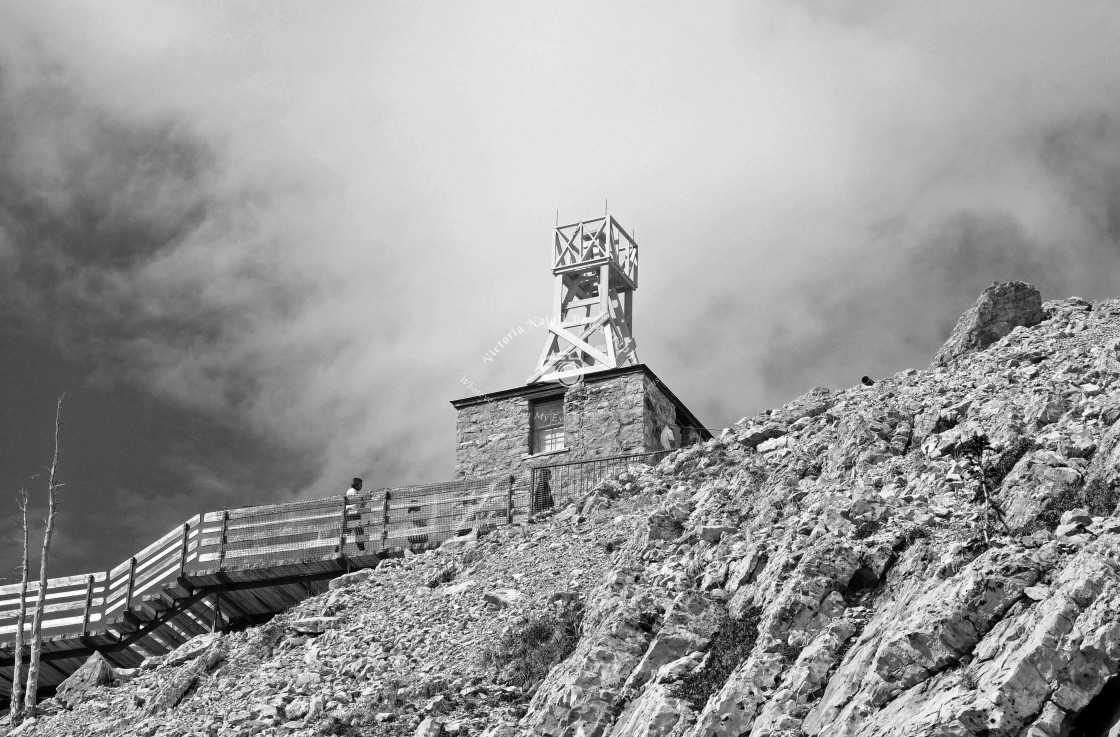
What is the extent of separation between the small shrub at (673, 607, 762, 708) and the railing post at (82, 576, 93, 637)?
58.4 ft

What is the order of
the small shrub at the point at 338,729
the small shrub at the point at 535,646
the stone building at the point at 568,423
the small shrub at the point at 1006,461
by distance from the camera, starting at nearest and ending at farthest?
the small shrub at the point at 1006,461 < the small shrub at the point at 338,729 < the small shrub at the point at 535,646 < the stone building at the point at 568,423

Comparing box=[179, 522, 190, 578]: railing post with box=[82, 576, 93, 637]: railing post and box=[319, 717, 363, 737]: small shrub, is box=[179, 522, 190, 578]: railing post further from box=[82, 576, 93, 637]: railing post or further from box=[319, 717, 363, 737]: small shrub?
box=[319, 717, 363, 737]: small shrub

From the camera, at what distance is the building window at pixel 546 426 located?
3325 cm

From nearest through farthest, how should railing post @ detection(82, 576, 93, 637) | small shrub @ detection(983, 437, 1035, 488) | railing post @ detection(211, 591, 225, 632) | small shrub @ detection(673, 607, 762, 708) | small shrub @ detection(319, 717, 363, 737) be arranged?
1. small shrub @ detection(673, 607, 762, 708)
2. small shrub @ detection(983, 437, 1035, 488)
3. small shrub @ detection(319, 717, 363, 737)
4. railing post @ detection(211, 591, 225, 632)
5. railing post @ detection(82, 576, 93, 637)

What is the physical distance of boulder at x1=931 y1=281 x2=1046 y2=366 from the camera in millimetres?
27823

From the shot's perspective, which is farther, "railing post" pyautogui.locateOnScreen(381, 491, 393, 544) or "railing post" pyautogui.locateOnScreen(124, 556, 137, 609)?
"railing post" pyautogui.locateOnScreen(124, 556, 137, 609)

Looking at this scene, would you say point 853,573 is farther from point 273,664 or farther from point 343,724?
Answer: point 273,664

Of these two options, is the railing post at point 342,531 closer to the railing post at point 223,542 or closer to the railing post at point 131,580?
the railing post at point 223,542

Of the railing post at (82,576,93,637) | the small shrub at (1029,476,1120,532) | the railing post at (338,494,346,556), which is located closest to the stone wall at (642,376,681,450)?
the railing post at (338,494,346,556)

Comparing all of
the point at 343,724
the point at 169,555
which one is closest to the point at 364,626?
the point at 343,724

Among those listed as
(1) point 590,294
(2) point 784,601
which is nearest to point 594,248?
(1) point 590,294

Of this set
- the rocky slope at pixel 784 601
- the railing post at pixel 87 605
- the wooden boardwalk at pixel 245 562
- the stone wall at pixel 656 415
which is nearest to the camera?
the rocky slope at pixel 784 601

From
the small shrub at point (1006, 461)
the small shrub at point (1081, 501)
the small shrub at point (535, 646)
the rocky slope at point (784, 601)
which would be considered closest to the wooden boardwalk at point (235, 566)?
the rocky slope at point (784, 601)

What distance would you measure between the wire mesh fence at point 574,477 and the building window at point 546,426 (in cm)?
283
